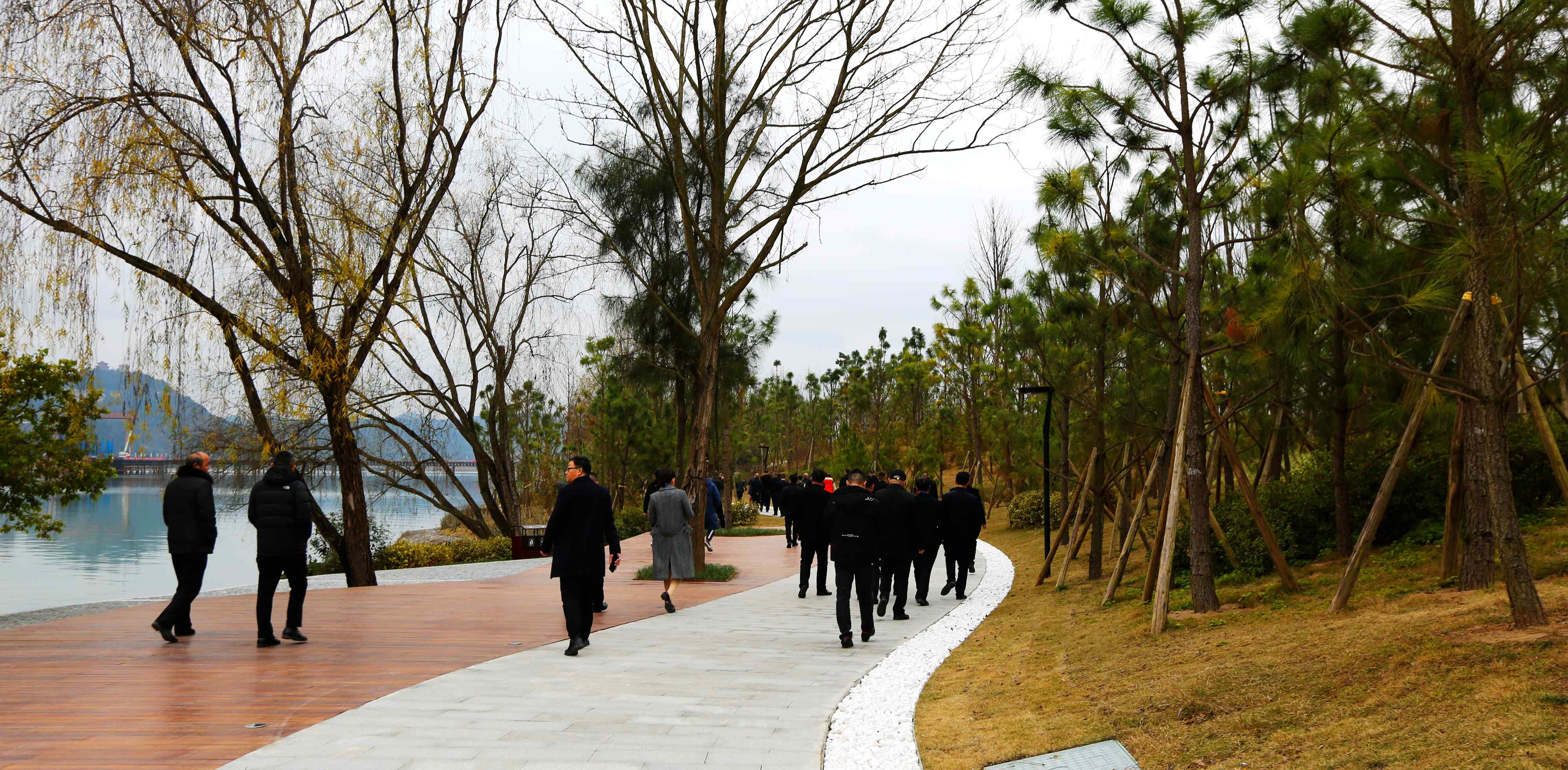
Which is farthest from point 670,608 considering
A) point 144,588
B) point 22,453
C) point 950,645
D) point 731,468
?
point 731,468

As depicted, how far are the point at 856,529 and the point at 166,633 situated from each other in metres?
6.23

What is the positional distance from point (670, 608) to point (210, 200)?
826 centimetres

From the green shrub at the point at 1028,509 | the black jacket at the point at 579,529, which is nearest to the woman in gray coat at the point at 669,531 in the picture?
the black jacket at the point at 579,529

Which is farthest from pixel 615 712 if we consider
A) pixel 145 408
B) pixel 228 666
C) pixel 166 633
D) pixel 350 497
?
pixel 350 497

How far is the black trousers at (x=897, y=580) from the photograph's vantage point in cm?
1165

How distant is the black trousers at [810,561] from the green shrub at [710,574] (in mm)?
2298

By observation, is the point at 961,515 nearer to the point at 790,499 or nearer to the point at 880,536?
the point at 880,536

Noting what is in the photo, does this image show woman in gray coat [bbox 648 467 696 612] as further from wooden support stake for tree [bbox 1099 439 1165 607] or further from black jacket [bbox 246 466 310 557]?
wooden support stake for tree [bbox 1099 439 1165 607]

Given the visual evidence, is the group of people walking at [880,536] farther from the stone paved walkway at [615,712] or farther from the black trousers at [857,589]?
the stone paved walkway at [615,712]

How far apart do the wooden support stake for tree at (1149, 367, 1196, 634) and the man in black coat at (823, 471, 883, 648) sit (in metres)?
2.52

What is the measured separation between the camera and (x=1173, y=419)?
11.0m

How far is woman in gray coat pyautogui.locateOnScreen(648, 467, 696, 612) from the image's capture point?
465 inches

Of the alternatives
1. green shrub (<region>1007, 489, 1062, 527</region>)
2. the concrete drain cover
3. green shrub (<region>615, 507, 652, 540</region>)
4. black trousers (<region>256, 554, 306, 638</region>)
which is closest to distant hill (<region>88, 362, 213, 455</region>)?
black trousers (<region>256, 554, 306, 638</region>)

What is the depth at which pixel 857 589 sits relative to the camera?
9.55m
